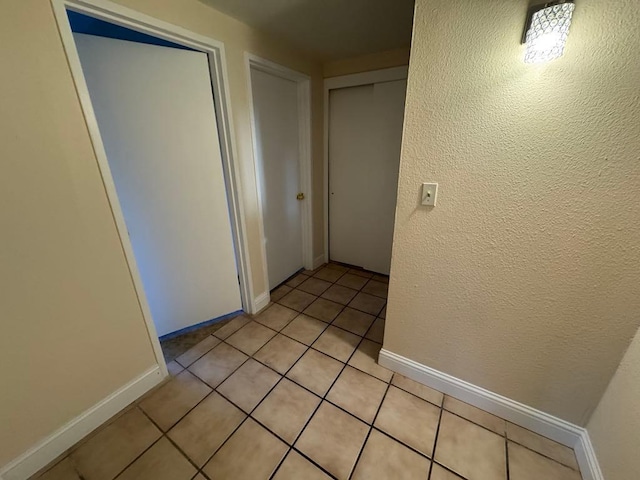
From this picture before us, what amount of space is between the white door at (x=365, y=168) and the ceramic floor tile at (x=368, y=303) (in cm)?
52

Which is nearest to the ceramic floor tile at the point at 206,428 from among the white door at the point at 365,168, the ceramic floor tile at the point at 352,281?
the ceramic floor tile at the point at 352,281

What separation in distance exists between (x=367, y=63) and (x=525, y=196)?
75.5 inches

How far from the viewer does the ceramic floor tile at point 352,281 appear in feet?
8.55

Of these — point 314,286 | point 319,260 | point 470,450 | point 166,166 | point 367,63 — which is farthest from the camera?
point 319,260

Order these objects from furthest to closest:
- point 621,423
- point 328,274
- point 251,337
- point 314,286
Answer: point 328,274 → point 314,286 → point 251,337 → point 621,423

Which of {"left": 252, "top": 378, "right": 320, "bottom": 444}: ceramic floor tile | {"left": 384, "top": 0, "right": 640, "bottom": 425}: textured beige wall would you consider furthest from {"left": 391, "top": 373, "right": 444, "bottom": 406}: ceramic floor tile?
{"left": 252, "top": 378, "right": 320, "bottom": 444}: ceramic floor tile

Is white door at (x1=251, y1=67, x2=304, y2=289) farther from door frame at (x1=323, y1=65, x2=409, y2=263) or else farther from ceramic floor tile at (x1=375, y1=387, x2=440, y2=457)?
ceramic floor tile at (x1=375, y1=387, x2=440, y2=457)

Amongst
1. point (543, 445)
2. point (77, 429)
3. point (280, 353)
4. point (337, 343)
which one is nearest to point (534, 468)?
point (543, 445)

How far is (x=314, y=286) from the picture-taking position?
2607mm

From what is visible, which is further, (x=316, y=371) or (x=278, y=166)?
(x=278, y=166)

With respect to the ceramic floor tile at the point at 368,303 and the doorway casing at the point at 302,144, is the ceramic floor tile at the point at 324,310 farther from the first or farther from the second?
the doorway casing at the point at 302,144

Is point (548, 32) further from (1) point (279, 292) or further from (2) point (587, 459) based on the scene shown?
(1) point (279, 292)

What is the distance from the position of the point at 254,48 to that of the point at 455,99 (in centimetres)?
145

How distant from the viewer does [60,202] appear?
41.5 inches
